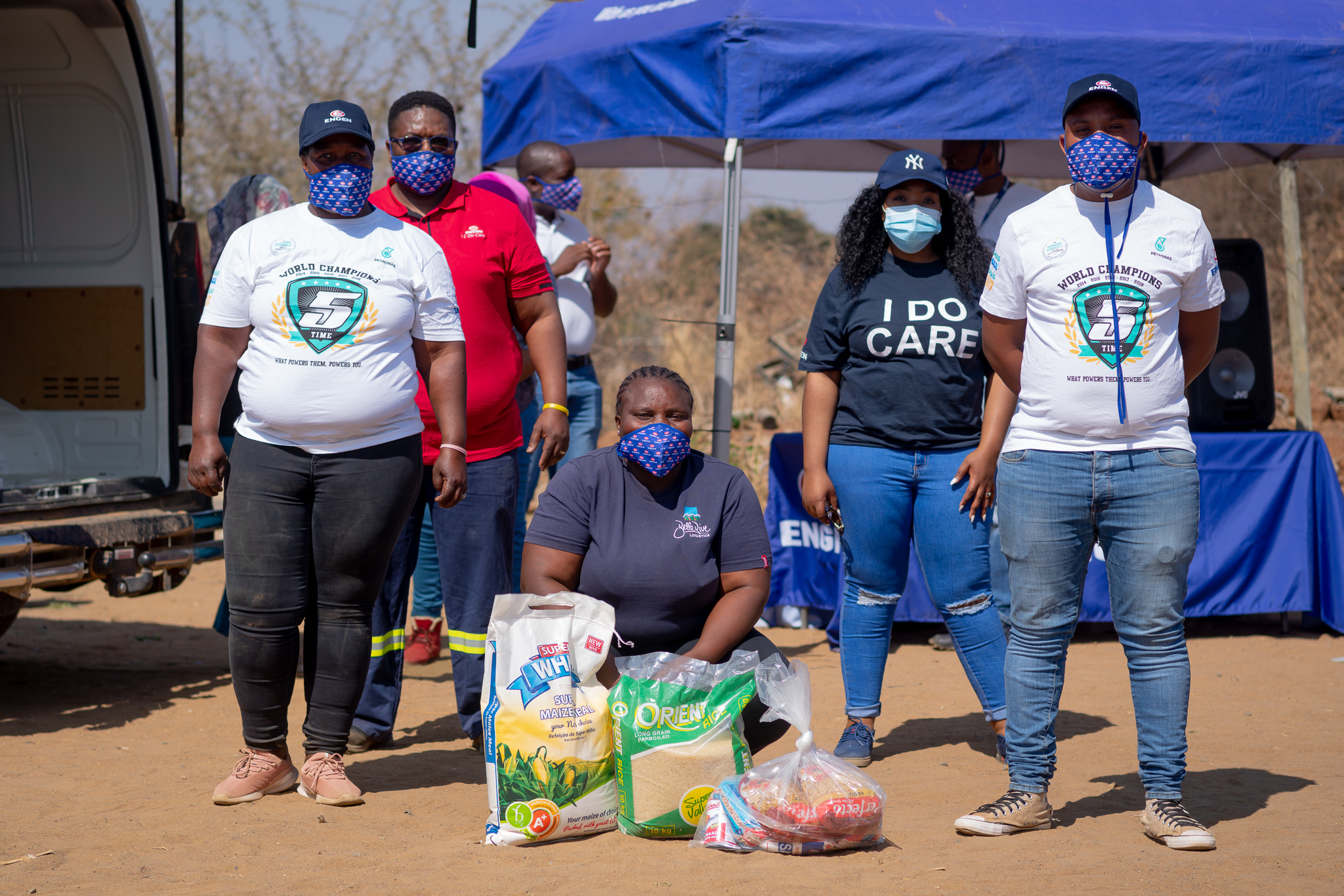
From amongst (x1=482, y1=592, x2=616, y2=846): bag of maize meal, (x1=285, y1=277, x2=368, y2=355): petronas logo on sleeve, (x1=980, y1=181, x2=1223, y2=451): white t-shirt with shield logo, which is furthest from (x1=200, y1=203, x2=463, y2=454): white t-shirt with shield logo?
(x1=980, y1=181, x2=1223, y2=451): white t-shirt with shield logo

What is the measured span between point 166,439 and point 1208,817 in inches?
156

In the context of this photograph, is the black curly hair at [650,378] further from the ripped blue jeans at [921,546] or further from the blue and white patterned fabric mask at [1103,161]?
the blue and white patterned fabric mask at [1103,161]

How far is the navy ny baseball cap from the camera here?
13.1 ft

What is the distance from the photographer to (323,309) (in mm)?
3334

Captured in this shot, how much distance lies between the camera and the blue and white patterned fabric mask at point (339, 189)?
342 cm

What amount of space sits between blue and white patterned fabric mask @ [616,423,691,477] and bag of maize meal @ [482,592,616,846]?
43 cm

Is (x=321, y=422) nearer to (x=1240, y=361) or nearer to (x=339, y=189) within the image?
(x=339, y=189)

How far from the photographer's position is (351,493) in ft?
11.2

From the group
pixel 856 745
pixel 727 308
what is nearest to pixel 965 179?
pixel 727 308

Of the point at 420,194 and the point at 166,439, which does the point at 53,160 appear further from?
the point at 420,194

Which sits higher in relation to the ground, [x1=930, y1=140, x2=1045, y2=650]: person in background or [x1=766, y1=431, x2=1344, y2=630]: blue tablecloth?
[x1=930, y1=140, x2=1045, y2=650]: person in background

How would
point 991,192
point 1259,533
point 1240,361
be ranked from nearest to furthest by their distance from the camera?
point 991,192
point 1259,533
point 1240,361

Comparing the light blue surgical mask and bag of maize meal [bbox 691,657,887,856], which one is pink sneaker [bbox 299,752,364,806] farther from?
the light blue surgical mask

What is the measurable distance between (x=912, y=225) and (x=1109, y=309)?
37.3 inches
